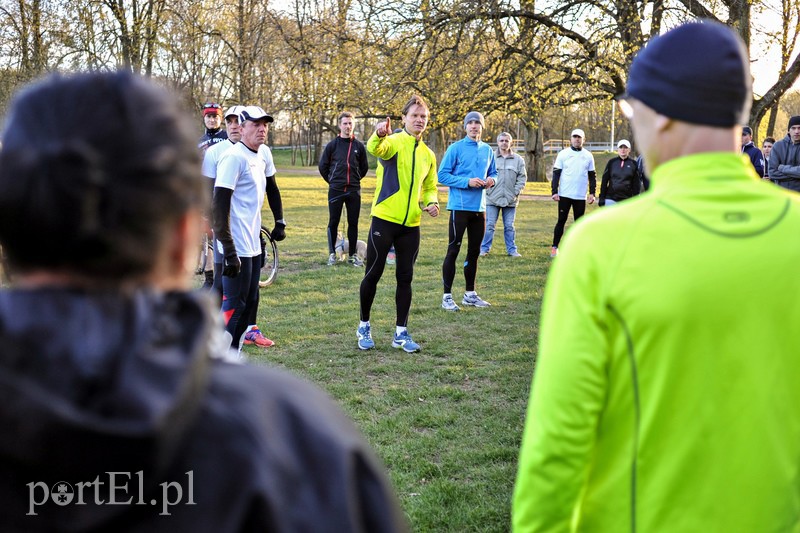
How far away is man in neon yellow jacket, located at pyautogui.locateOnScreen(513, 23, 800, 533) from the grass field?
232 centimetres

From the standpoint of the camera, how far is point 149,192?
0.99 m

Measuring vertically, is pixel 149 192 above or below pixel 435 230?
above

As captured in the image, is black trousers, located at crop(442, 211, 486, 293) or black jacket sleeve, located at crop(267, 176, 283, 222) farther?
black trousers, located at crop(442, 211, 486, 293)

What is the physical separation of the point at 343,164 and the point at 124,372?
11.3m

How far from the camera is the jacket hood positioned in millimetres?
899

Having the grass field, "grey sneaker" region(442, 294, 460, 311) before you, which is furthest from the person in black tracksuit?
"grey sneaker" region(442, 294, 460, 311)

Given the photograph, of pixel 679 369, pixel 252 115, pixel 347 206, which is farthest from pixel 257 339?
pixel 679 369

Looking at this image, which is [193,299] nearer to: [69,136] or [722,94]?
[69,136]

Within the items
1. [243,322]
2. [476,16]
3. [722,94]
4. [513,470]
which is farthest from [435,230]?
[722,94]

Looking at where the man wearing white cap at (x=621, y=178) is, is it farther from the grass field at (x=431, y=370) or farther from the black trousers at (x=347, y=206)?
the black trousers at (x=347, y=206)

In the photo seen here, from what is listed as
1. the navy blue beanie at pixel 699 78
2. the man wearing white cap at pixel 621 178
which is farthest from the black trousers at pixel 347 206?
the navy blue beanie at pixel 699 78

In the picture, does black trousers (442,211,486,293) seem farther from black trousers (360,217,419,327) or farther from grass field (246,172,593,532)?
black trousers (360,217,419,327)

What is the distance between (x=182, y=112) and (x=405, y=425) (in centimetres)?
439

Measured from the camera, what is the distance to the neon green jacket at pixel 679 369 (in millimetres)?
1638
